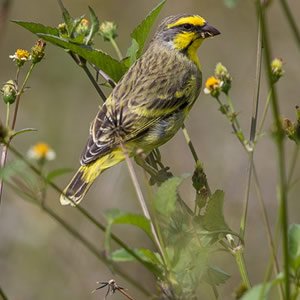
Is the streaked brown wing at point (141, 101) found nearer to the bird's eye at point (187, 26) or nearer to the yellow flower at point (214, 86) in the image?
the bird's eye at point (187, 26)

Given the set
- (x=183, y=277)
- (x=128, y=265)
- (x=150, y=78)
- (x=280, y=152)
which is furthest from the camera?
(x=128, y=265)

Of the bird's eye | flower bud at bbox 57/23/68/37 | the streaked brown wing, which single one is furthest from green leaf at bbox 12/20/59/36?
the bird's eye

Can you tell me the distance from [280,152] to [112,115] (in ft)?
6.92

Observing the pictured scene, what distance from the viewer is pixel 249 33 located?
8.49 metres

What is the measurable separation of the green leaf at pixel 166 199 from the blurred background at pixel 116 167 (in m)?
1.96

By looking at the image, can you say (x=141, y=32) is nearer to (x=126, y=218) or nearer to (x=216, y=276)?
(x=216, y=276)

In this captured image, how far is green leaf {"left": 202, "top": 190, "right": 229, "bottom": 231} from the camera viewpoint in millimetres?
2217

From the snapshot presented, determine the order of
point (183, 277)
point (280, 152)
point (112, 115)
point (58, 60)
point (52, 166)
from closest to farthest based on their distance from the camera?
point (280, 152), point (183, 277), point (112, 115), point (52, 166), point (58, 60)

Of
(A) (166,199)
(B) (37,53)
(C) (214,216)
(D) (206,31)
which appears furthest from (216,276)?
(D) (206,31)

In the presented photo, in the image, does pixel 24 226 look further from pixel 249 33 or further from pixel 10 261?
pixel 249 33

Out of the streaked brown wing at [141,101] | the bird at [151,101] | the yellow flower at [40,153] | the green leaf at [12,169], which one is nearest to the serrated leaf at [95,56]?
the bird at [151,101]

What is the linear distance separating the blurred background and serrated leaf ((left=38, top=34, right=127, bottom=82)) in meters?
0.97

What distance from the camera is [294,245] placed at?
6.89ft

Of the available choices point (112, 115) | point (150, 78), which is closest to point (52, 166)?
point (150, 78)
